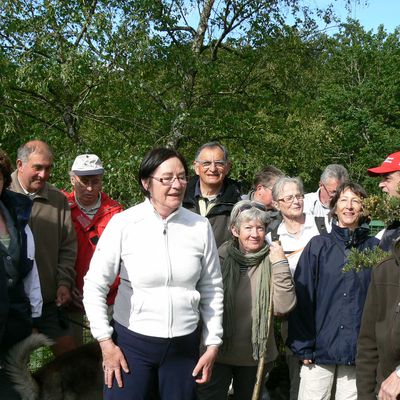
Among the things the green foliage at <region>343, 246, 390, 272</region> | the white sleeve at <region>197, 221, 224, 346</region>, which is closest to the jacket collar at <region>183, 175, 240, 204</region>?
the white sleeve at <region>197, 221, 224, 346</region>

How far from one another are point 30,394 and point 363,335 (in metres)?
2.15

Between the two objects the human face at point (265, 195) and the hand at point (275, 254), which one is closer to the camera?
the hand at point (275, 254)

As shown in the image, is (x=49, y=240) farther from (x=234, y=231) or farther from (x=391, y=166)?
(x=391, y=166)

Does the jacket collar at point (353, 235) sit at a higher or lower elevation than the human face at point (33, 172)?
lower

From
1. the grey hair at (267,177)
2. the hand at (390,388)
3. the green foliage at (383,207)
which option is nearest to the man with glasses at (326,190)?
the grey hair at (267,177)

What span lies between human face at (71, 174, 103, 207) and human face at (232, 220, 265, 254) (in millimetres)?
1425

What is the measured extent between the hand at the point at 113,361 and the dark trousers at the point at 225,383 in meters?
1.00

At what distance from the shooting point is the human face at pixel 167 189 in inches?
133

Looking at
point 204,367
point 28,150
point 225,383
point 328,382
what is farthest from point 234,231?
point 28,150

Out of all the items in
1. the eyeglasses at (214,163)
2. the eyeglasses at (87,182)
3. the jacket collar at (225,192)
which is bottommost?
the jacket collar at (225,192)

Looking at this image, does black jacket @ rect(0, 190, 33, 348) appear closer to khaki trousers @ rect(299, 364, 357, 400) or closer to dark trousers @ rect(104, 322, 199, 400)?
dark trousers @ rect(104, 322, 199, 400)

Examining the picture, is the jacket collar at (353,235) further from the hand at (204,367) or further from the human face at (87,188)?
the human face at (87,188)

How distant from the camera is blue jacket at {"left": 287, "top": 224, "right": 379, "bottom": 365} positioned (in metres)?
4.17

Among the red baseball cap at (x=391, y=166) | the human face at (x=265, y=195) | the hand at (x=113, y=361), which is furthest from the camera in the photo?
the human face at (x=265, y=195)
